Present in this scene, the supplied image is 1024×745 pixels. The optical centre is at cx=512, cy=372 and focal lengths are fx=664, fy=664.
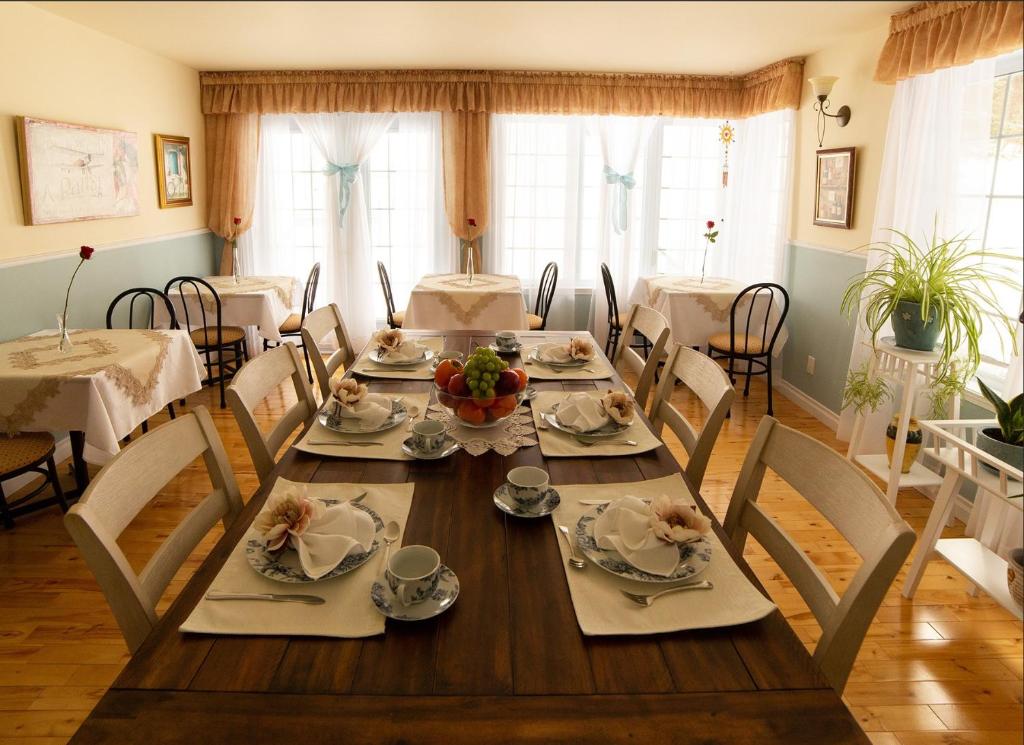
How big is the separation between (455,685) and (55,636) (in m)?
1.81

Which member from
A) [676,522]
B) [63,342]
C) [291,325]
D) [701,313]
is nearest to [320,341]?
[63,342]

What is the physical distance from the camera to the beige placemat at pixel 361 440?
143 cm

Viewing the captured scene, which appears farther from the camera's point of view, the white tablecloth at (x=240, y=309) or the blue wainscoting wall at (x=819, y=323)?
the white tablecloth at (x=240, y=309)

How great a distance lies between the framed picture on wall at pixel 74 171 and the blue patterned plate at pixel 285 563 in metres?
2.84

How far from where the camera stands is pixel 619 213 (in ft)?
16.4

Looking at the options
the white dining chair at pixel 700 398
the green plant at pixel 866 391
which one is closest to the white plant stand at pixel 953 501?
the green plant at pixel 866 391

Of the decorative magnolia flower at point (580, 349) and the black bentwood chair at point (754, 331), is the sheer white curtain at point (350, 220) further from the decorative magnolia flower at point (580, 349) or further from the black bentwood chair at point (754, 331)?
the decorative magnolia flower at point (580, 349)

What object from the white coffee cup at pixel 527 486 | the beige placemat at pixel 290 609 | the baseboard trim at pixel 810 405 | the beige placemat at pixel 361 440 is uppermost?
the white coffee cup at pixel 527 486

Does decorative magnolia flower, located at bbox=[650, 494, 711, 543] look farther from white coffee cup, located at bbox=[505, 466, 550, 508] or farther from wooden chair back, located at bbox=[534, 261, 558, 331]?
wooden chair back, located at bbox=[534, 261, 558, 331]

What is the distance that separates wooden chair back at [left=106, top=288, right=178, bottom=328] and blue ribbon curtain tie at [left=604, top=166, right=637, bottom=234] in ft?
10.1

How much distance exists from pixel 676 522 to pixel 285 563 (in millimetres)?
603

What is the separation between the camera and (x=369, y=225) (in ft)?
16.6

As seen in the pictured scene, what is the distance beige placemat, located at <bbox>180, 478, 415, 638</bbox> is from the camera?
34.6 inches

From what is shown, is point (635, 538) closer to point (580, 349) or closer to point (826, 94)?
point (580, 349)
